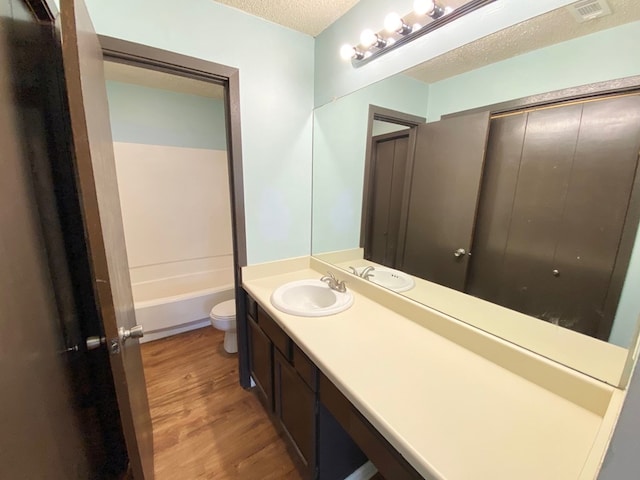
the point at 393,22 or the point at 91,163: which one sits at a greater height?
the point at 393,22

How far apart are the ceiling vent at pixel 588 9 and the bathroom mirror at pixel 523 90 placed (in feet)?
0.05

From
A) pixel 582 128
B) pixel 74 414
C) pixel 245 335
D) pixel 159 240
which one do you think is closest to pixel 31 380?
pixel 74 414

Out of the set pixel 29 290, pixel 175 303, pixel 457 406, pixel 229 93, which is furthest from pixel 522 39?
pixel 175 303

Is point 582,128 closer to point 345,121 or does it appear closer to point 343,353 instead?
point 343,353

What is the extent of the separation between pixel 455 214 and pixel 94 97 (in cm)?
139

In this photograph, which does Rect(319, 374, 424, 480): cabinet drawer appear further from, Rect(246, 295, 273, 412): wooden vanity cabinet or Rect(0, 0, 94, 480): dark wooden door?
Rect(0, 0, 94, 480): dark wooden door

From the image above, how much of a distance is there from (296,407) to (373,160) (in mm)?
1352

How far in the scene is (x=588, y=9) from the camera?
30.0 inches

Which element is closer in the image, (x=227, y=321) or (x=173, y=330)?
(x=227, y=321)

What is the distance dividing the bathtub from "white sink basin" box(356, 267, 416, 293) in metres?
1.71

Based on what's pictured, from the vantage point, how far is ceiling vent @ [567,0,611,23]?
74 cm

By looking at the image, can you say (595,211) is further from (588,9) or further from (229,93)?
(229,93)

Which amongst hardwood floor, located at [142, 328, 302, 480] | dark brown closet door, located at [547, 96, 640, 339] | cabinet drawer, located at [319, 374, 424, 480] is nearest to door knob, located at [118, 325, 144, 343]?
cabinet drawer, located at [319, 374, 424, 480]

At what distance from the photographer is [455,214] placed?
1.16 m
